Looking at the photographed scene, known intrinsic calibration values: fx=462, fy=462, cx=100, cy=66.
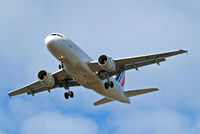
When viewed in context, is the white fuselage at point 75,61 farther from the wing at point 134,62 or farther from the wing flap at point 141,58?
the wing flap at point 141,58

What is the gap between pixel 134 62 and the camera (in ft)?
145

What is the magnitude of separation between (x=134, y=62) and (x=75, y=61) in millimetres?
6038

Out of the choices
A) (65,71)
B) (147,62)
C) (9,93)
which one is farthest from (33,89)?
(147,62)

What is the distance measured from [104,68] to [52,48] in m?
5.21

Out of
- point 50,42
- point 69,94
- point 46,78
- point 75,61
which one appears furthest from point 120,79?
point 50,42

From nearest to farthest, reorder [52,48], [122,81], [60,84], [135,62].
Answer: [52,48] → [135,62] → [60,84] → [122,81]

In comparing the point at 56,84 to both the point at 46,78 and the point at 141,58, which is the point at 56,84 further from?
the point at 141,58

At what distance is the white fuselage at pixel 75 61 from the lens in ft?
133

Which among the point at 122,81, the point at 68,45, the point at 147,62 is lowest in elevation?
the point at 122,81

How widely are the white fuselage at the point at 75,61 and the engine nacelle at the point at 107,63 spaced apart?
131 cm

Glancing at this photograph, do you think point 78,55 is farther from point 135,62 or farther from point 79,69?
point 135,62

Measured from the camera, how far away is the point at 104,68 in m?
42.3

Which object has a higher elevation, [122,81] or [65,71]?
[65,71]

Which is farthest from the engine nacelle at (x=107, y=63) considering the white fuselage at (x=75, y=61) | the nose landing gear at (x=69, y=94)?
the nose landing gear at (x=69, y=94)
